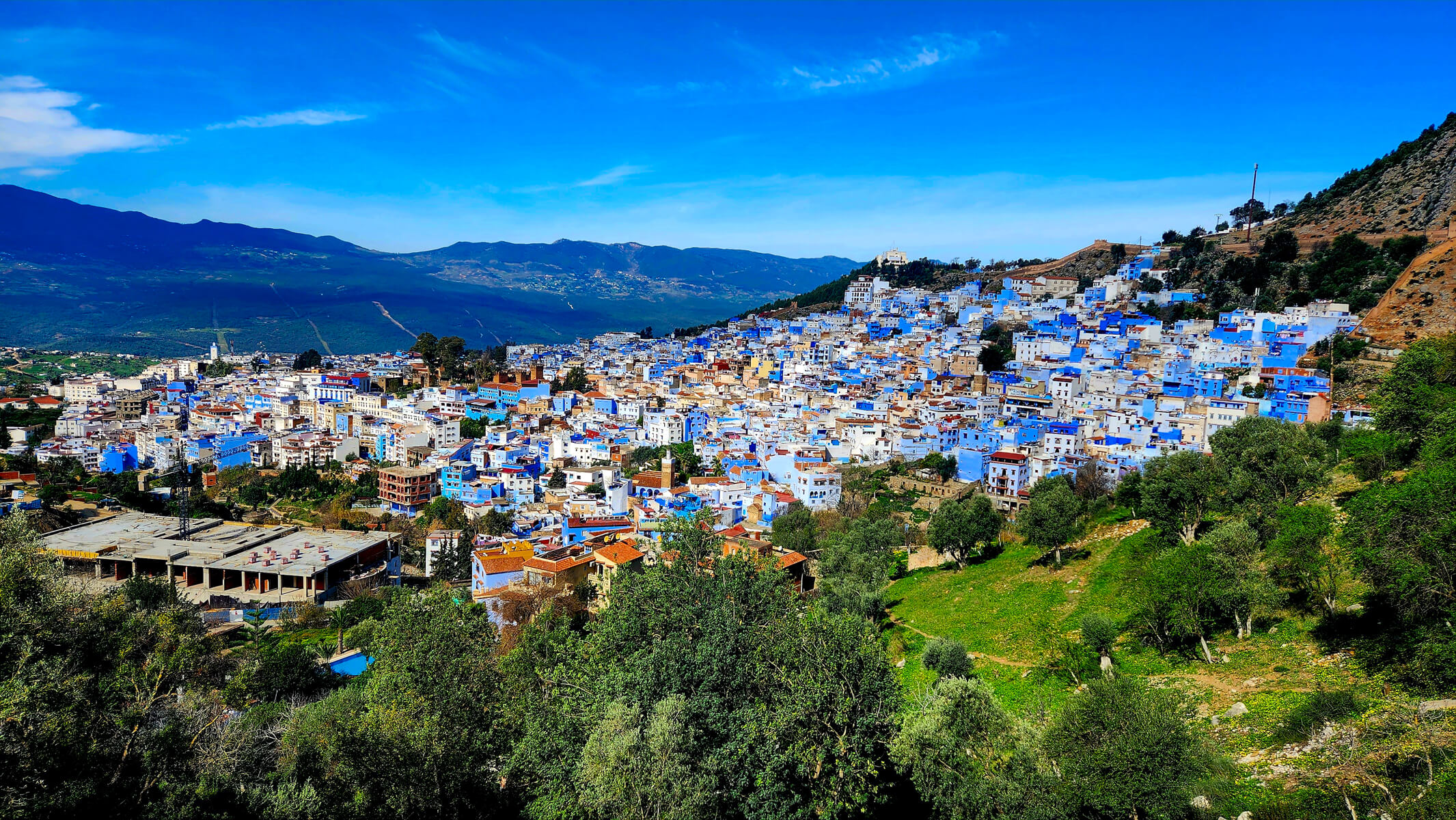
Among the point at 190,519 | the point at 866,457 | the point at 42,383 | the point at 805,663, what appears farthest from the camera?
the point at 42,383

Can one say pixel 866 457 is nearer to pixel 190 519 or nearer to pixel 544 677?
pixel 544 677

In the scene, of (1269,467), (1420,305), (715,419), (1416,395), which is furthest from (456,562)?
(1420,305)

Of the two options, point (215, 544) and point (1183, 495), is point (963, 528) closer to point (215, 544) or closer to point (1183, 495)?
point (1183, 495)

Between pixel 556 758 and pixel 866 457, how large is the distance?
2715cm

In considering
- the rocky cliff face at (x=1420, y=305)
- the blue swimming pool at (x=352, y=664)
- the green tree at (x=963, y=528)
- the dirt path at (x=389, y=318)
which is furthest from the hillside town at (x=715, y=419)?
the dirt path at (x=389, y=318)

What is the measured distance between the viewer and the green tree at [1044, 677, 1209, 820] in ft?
20.0

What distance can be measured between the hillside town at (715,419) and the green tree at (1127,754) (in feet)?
48.3

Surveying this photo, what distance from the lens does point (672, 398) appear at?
4725cm

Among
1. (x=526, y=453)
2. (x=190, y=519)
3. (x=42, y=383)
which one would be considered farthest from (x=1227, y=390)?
(x=42, y=383)

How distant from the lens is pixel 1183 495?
14.9m

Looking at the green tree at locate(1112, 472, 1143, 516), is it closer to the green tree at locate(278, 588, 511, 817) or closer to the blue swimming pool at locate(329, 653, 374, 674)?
the green tree at locate(278, 588, 511, 817)

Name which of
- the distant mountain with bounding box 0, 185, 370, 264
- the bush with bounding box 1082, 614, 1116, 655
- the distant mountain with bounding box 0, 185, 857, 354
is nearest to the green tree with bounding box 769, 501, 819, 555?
the bush with bounding box 1082, 614, 1116, 655

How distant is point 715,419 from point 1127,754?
115 feet

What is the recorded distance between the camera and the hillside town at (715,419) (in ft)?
93.5
